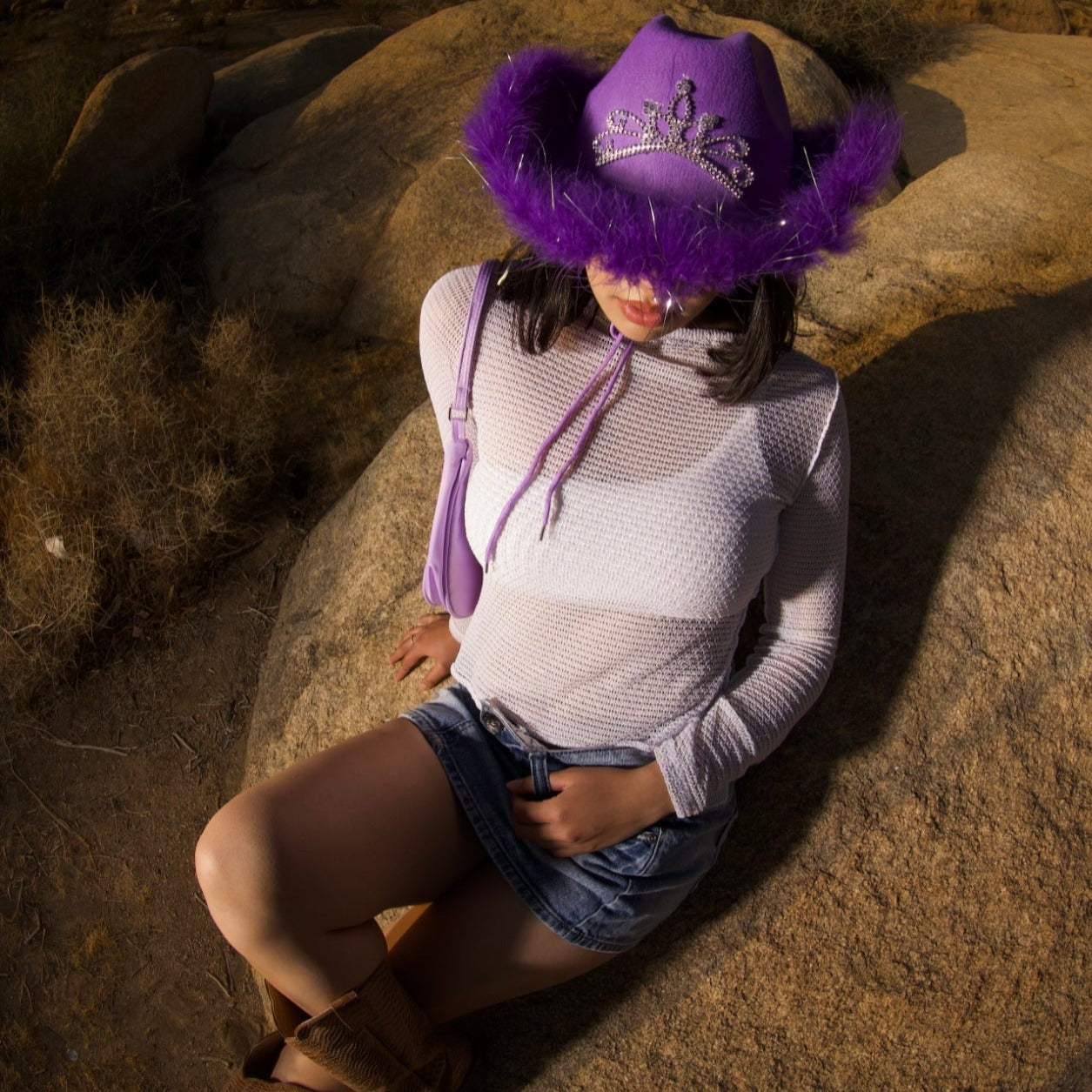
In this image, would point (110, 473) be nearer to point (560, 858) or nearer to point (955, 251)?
point (560, 858)

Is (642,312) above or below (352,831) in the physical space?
above

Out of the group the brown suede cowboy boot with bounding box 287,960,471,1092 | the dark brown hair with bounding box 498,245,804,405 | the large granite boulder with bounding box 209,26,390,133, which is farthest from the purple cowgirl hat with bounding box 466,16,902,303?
the large granite boulder with bounding box 209,26,390,133

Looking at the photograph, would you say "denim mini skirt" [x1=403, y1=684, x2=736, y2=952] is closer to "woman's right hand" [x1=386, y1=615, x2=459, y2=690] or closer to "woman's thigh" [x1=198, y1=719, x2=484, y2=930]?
"woman's thigh" [x1=198, y1=719, x2=484, y2=930]

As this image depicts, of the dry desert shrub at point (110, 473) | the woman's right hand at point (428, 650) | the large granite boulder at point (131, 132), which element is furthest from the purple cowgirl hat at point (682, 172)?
the large granite boulder at point (131, 132)

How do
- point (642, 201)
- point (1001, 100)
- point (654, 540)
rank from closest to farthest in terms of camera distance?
point (642, 201) < point (654, 540) < point (1001, 100)

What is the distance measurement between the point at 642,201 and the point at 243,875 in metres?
1.10

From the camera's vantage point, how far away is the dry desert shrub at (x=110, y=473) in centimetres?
280

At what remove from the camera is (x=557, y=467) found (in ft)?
5.18

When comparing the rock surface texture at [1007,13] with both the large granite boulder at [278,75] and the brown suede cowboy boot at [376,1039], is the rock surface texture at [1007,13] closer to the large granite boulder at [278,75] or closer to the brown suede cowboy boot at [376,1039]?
the large granite boulder at [278,75]

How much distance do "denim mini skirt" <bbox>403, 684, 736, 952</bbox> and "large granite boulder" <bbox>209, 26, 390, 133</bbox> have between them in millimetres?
4241

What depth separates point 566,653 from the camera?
1608mm

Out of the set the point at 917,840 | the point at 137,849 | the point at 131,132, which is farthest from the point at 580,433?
the point at 131,132

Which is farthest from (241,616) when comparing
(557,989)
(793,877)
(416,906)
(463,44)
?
(463,44)

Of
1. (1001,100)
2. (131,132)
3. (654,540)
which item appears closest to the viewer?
(654,540)
